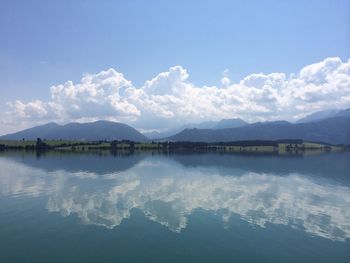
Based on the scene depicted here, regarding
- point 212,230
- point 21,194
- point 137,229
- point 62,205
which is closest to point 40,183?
point 21,194

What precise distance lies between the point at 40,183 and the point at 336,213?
276ft

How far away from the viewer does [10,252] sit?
139 ft

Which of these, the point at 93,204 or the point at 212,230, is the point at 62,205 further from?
the point at 212,230

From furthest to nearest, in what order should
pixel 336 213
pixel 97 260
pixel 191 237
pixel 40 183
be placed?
pixel 40 183 → pixel 336 213 → pixel 191 237 → pixel 97 260

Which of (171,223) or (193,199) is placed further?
(193,199)

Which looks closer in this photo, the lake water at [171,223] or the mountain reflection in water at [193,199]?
the lake water at [171,223]

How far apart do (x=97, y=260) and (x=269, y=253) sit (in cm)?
2262

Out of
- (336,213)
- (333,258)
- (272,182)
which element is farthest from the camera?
(272,182)

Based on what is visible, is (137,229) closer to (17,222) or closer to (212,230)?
(212,230)

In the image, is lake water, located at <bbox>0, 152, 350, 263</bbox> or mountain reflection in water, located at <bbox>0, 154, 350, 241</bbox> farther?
mountain reflection in water, located at <bbox>0, 154, 350, 241</bbox>

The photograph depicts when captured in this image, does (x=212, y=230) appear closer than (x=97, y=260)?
No

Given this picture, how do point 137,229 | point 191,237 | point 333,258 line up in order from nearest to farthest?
1. point 333,258
2. point 191,237
3. point 137,229

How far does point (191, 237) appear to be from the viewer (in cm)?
4969

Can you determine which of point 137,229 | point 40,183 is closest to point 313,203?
point 137,229
